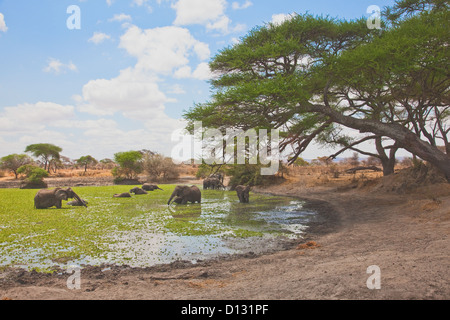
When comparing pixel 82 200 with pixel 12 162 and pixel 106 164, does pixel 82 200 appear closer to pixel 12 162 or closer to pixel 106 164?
pixel 12 162

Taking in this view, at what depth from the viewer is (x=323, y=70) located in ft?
46.5

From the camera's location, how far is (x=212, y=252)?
23.4ft

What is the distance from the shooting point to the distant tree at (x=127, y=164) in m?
40.0

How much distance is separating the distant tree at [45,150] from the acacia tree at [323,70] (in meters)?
43.9

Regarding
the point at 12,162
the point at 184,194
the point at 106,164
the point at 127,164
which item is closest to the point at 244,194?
the point at 184,194

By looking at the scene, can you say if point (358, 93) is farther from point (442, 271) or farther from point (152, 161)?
point (152, 161)

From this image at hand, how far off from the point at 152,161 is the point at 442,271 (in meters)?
40.5

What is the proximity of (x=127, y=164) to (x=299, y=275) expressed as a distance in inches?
1490

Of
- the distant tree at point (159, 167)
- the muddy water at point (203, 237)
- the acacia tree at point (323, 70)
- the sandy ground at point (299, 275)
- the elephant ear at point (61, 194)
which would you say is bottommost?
the muddy water at point (203, 237)

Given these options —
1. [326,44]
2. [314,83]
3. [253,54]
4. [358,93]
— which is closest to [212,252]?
[253,54]

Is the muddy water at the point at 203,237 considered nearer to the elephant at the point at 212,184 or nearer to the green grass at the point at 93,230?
the green grass at the point at 93,230
